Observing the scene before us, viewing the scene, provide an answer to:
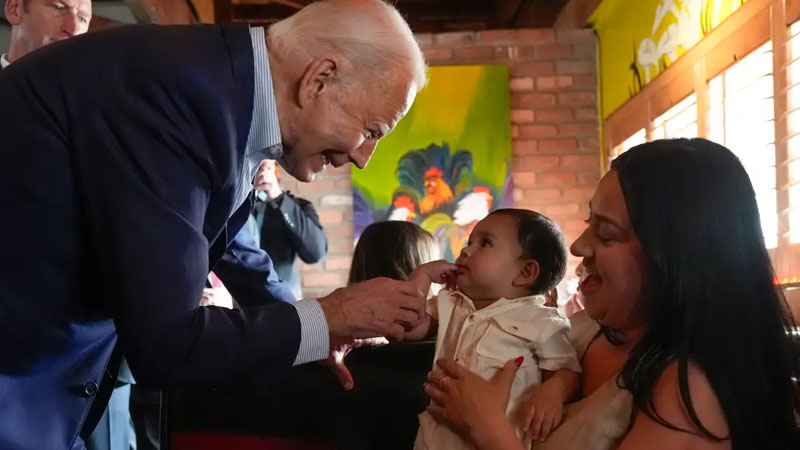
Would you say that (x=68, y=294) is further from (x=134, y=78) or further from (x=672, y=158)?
(x=672, y=158)

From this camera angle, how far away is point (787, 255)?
116 inches

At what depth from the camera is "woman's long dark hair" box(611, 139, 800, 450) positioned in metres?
1.15

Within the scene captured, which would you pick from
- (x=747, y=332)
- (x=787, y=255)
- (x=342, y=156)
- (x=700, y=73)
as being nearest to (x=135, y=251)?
(x=342, y=156)

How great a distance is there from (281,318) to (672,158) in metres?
0.64

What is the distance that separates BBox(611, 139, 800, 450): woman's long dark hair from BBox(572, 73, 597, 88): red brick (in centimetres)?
431

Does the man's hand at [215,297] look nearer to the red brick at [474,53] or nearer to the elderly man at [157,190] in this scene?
the elderly man at [157,190]

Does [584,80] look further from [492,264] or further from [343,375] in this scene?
[343,375]

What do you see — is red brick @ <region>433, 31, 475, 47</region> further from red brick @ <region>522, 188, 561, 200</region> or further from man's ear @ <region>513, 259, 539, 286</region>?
man's ear @ <region>513, 259, 539, 286</region>

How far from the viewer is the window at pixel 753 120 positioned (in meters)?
3.17

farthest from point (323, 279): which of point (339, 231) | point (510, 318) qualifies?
point (510, 318)

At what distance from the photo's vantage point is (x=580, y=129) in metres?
5.41

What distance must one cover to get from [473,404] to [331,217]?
4.15 meters

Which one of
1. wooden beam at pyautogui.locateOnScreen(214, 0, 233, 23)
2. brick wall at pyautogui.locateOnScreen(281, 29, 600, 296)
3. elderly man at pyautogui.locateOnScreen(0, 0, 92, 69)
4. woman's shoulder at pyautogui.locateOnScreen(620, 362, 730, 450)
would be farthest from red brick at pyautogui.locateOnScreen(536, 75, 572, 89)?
woman's shoulder at pyautogui.locateOnScreen(620, 362, 730, 450)

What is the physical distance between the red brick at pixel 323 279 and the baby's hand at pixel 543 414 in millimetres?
4021
